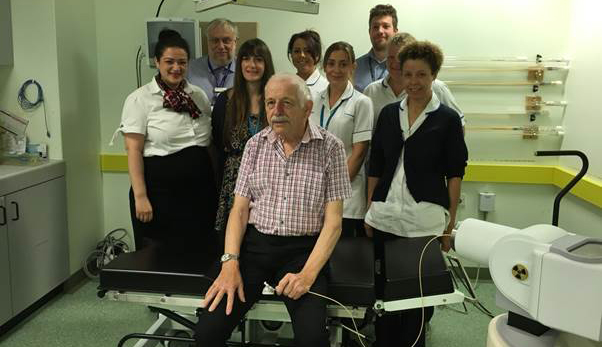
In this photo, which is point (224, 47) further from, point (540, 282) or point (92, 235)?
point (540, 282)

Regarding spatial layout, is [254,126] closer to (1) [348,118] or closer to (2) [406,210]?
(1) [348,118]

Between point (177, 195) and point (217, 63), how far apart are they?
101cm

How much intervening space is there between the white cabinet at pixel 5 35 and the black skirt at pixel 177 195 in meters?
1.32

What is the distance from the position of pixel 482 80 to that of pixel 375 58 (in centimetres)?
91

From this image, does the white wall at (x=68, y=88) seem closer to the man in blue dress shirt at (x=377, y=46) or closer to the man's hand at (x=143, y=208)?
the man's hand at (x=143, y=208)

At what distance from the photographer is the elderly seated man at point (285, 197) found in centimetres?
195

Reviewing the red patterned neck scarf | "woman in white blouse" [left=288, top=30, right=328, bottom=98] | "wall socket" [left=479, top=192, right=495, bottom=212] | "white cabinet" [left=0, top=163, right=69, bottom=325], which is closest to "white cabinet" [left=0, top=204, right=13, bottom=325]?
"white cabinet" [left=0, top=163, right=69, bottom=325]

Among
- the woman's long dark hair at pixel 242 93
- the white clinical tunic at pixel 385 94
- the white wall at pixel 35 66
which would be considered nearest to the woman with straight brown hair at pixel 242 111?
the woman's long dark hair at pixel 242 93

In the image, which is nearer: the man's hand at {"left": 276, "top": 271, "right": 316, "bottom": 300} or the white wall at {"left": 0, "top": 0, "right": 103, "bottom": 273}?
the man's hand at {"left": 276, "top": 271, "right": 316, "bottom": 300}

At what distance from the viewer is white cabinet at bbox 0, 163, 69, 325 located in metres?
2.81

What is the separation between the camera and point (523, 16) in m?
3.47

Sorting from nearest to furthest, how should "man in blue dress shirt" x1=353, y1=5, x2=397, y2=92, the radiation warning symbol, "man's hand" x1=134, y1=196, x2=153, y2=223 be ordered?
the radiation warning symbol → "man's hand" x1=134, y1=196, x2=153, y2=223 → "man in blue dress shirt" x1=353, y1=5, x2=397, y2=92

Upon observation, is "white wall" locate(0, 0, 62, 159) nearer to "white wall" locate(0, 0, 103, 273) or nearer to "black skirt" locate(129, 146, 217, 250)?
"white wall" locate(0, 0, 103, 273)

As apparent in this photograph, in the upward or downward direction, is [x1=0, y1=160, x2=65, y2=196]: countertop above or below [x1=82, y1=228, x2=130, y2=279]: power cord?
above
